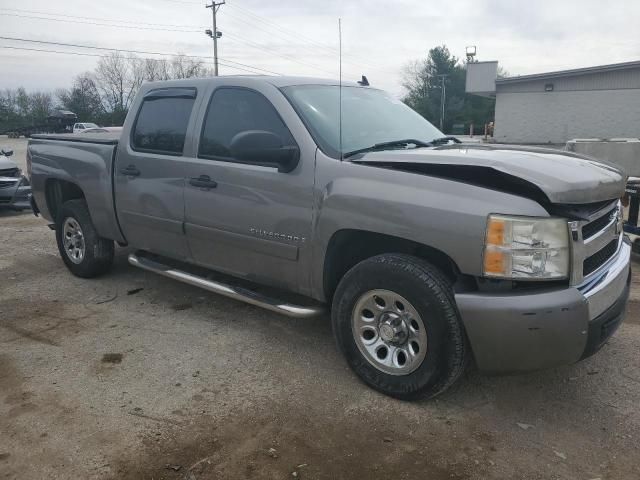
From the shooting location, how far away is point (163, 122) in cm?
448

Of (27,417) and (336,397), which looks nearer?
(27,417)

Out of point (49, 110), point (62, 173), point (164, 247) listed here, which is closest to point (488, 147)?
point (164, 247)

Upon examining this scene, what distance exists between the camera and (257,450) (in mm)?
2727

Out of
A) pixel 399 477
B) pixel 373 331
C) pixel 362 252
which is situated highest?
pixel 362 252

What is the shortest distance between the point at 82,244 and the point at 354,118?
3192 millimetres

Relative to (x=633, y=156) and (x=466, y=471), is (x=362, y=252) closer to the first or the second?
(x=466, y=471)

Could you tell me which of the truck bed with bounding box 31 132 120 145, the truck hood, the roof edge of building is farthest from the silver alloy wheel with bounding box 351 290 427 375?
the roof edge of building

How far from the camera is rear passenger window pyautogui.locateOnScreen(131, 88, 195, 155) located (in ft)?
14.1

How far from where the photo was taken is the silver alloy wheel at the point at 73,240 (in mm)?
5441

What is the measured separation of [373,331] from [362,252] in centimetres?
52

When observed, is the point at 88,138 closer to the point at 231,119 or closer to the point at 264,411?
the point at 231,119

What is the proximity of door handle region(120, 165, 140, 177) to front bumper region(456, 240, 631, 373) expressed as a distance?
2985 millimetres

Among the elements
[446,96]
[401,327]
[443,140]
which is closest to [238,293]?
[401,327]

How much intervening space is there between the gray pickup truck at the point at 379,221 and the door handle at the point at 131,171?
25mm
